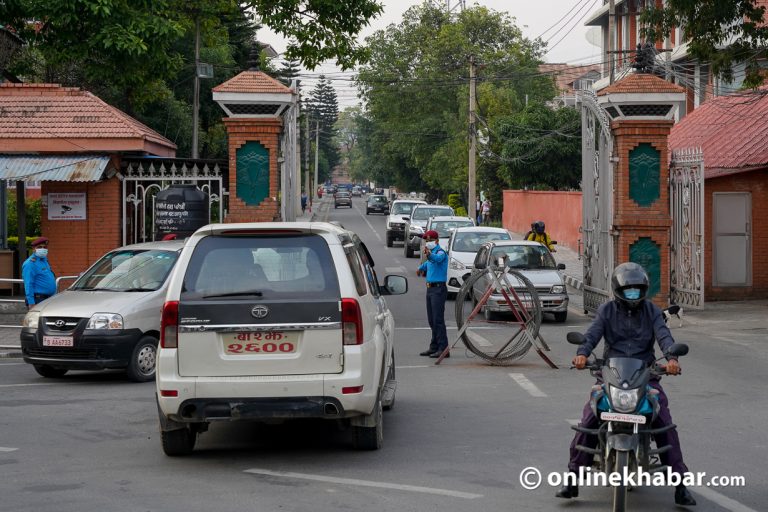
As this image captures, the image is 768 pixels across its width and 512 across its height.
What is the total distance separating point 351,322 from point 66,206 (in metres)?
13.4

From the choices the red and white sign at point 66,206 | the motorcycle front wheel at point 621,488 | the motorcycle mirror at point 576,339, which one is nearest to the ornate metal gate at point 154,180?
the red and white sign at point 66,206

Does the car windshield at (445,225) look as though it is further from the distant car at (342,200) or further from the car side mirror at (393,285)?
the distant car at (342,200)

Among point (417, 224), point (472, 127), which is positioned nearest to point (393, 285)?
point (417, 224)

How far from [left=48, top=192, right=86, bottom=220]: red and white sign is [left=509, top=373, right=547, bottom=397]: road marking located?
10112mm

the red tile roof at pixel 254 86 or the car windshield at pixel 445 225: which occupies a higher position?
the red tile roof at pixel 254 86

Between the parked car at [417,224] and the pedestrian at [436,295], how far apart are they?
70.3 feet

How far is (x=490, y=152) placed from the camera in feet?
183

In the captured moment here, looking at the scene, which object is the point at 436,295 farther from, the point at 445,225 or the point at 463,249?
the point at 445,225

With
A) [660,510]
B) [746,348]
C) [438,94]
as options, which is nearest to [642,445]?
[660,510]

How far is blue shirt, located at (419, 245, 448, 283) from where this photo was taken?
50.0 feet

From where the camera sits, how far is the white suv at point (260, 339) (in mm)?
8078

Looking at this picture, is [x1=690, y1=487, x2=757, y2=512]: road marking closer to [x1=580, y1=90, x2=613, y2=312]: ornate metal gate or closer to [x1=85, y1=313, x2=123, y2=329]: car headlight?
[x1=85, y1=313, x2=123, y2=329]: car headlight

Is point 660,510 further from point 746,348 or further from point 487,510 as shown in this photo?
point 746,348

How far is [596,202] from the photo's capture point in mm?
21109
